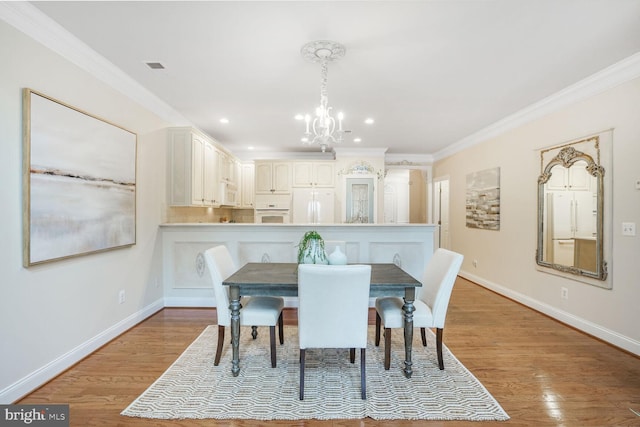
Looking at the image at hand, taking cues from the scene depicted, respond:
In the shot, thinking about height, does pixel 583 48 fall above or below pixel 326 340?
above

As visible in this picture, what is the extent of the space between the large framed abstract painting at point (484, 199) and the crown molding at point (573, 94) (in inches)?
24.5

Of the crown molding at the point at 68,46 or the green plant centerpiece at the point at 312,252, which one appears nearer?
the crown molding at the point at 68,46

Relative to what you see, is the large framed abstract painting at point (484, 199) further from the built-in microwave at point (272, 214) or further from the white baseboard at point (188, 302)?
the white baseboard at point (188, 302)

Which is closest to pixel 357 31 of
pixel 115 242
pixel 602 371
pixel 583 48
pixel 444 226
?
pixel 583 48

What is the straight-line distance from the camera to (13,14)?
1.85 m

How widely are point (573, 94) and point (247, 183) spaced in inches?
212

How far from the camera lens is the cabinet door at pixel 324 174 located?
20.1 feet

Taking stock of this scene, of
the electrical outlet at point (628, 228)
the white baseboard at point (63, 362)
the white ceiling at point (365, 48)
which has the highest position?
the white ceiling at point (365, 48)

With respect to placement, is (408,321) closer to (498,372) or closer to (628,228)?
(498,372)

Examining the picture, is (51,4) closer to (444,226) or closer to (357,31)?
(357,31)

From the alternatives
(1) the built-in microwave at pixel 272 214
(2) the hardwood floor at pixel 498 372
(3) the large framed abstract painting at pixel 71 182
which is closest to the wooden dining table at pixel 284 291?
(2) the hardwood floor at pixel 498 372

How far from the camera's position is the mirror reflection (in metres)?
2.93

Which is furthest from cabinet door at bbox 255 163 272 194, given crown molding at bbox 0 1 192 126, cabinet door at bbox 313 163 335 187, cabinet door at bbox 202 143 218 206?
crown molding at bbox 0 1 192 126

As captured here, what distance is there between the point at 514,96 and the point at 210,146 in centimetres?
402
